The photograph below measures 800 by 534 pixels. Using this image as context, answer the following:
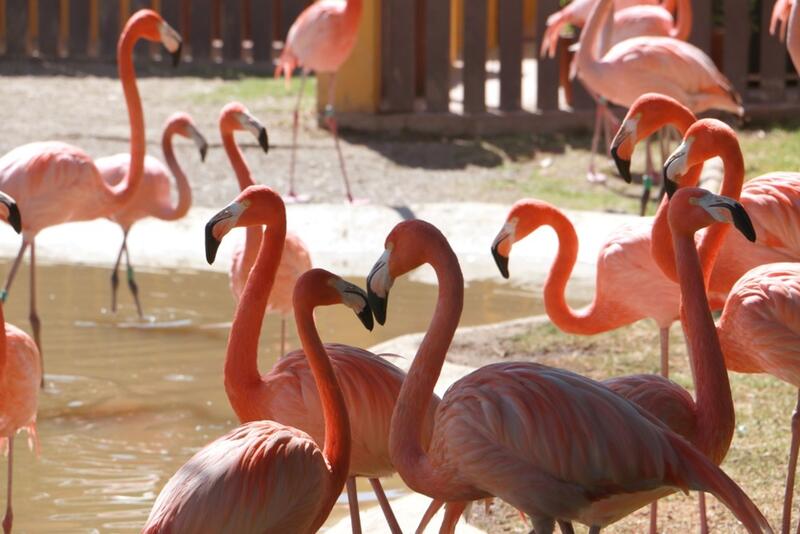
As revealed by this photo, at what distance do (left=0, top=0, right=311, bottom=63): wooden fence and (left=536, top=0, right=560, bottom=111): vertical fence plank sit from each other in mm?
3811

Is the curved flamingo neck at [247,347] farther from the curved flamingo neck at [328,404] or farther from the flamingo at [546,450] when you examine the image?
the flamingo at [546,450]

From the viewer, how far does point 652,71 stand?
8.41 metres

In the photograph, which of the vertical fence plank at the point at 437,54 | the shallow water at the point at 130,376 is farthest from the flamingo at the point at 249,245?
the vertical fence plank at the point at 437,54

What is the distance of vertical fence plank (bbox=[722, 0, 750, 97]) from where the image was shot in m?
11.2

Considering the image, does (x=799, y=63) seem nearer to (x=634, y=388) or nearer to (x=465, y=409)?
(x=634, y=388)

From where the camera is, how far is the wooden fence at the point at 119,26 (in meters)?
14.5

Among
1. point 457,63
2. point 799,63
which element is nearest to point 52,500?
point 799,63

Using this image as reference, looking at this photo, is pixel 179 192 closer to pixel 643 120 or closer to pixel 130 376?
pixel 130 376

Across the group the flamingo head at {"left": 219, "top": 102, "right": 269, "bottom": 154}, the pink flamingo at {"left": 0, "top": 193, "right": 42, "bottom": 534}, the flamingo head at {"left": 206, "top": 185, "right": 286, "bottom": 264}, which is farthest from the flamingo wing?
the flamingo head at {"left": 219, "top": 102, "right": 269, "bottom": 154}

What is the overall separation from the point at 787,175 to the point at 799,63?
1.16 m

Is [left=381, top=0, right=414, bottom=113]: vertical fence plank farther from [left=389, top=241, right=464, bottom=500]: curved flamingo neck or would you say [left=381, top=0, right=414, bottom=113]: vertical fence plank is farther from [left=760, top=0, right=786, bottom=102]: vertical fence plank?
[left=389, top=241, right=464, bottom=500]: curved flamingo neck

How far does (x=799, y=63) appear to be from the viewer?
5.84m

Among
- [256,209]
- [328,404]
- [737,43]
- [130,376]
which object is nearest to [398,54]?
[737,43]

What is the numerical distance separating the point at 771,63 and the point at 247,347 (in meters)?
8.52
